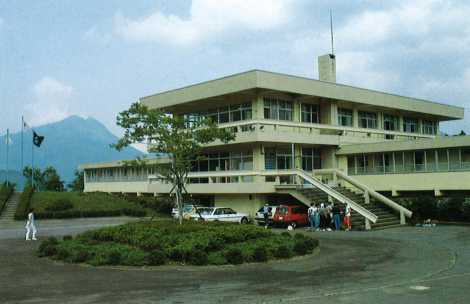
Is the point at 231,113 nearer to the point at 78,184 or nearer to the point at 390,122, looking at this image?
the point at 390,122

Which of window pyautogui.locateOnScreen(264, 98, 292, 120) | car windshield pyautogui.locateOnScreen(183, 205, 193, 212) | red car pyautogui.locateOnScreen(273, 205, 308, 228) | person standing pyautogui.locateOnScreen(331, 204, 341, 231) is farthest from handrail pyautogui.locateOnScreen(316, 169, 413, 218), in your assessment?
car windshield pyautogui.locateOnScreen(183, 205, 193, 212)

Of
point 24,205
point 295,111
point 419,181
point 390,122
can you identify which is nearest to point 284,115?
point 295,111

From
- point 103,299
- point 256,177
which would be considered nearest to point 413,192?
point 256,177

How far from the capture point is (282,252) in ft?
57.3

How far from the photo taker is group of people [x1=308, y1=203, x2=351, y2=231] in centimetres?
2953

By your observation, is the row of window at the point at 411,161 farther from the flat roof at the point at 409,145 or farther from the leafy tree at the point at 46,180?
the leafy tree at the point at 46,180

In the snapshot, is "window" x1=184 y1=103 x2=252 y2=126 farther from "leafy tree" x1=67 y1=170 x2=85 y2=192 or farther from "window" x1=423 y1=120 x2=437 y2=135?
"leafy tree" x1=67 y1=170 x2=85 y2=192

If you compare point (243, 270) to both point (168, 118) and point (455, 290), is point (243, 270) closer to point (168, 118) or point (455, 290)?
point (455, 290)

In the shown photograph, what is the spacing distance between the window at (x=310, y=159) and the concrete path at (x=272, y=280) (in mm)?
20826

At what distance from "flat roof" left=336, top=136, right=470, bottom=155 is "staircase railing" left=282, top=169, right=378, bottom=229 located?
5964mm

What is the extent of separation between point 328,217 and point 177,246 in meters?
16.1

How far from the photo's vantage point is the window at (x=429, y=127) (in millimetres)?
53281

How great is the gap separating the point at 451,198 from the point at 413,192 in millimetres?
5759

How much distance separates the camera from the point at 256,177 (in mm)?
37281
